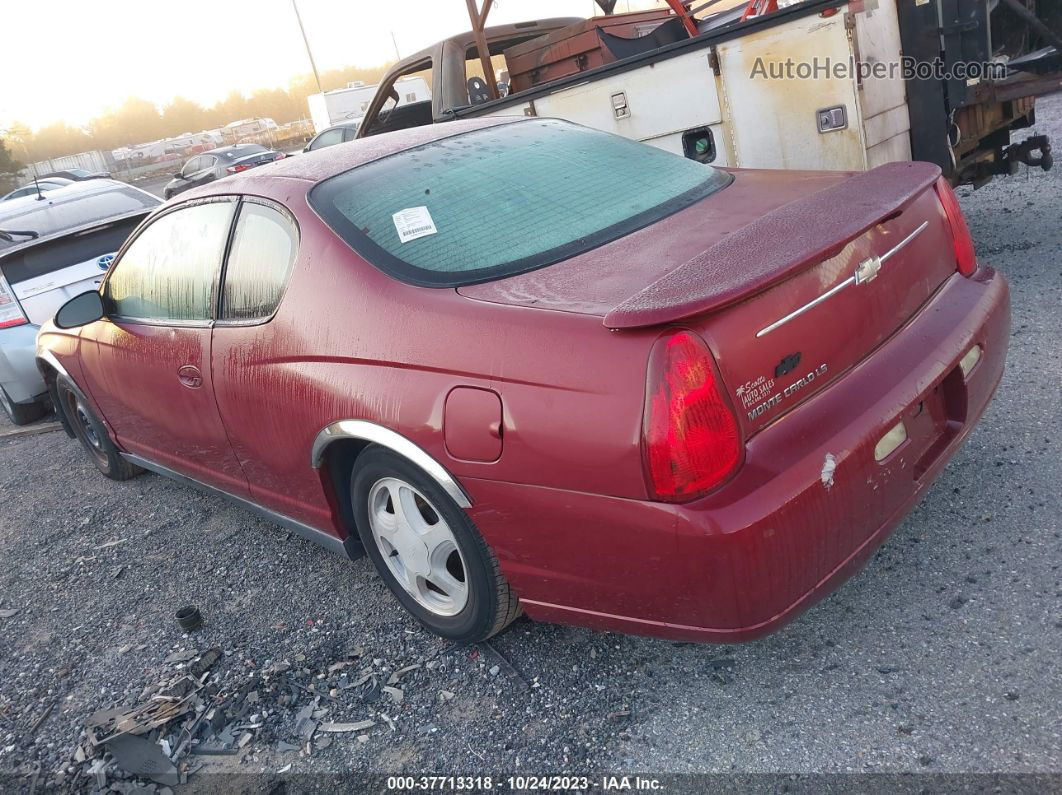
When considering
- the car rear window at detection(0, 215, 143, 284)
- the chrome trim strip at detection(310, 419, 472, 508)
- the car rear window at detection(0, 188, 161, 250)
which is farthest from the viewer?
the car rear window at detection(0, 188, 161, 250)

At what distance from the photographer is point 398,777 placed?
2242 mm

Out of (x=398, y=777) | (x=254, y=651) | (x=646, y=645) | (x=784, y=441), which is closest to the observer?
(x=784, y=441)

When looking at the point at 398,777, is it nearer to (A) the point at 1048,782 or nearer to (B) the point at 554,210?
(A) the point at 1048,782

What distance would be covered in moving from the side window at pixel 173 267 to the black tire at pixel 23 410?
3.10 metres

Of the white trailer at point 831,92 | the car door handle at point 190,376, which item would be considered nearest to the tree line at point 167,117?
the white trailer at point 831,92

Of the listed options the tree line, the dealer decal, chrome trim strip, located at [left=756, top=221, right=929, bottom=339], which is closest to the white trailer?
chrome trim strip, located at [left=756, top=221, right=929, bottom=339]

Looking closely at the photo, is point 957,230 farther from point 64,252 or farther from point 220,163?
point 220,163

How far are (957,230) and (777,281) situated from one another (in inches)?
42.7

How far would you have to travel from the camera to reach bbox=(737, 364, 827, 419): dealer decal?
6.32ft

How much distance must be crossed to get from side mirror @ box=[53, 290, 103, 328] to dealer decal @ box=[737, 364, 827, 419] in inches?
117

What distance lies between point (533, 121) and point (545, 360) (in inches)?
69.5

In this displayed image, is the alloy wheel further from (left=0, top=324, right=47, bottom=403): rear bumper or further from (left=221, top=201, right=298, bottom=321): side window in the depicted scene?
(left=0, top=324, right=47, bottom=403): rear bumper

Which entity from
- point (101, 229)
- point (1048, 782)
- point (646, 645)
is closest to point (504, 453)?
point (646, 645)

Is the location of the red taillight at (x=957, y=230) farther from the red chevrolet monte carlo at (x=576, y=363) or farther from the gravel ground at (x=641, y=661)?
the gravel ground at (x=641, y=661)
